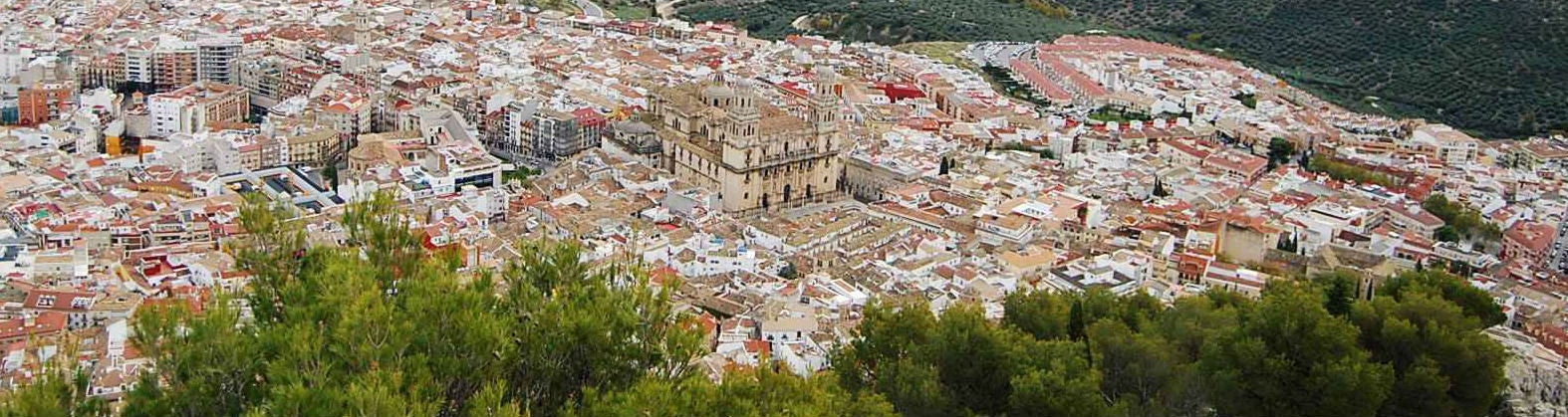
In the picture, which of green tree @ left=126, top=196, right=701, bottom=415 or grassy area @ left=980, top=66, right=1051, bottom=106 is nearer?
green tree @ left=126, top=196, right=701, bottom=415

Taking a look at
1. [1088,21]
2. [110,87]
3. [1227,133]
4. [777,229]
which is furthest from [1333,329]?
[1088,21]

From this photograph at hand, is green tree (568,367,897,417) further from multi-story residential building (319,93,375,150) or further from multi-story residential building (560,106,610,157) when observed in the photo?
multi-story residential building (319,93,375,150)

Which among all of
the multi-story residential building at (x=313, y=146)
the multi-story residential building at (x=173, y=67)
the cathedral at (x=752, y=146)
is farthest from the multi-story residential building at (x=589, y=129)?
the multi-story residential building at (x=173, y=67)

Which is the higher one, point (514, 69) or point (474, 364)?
point (474, 364)

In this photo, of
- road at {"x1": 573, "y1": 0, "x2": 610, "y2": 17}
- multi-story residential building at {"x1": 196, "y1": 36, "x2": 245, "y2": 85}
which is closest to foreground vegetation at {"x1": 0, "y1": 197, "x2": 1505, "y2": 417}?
multi-story residential building at {"x1": 196, "y1": 36, "x2": 245, "y2": 85}

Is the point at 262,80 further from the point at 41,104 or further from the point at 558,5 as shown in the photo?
the point at 558,5

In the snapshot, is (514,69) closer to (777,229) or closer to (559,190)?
(559,190)
